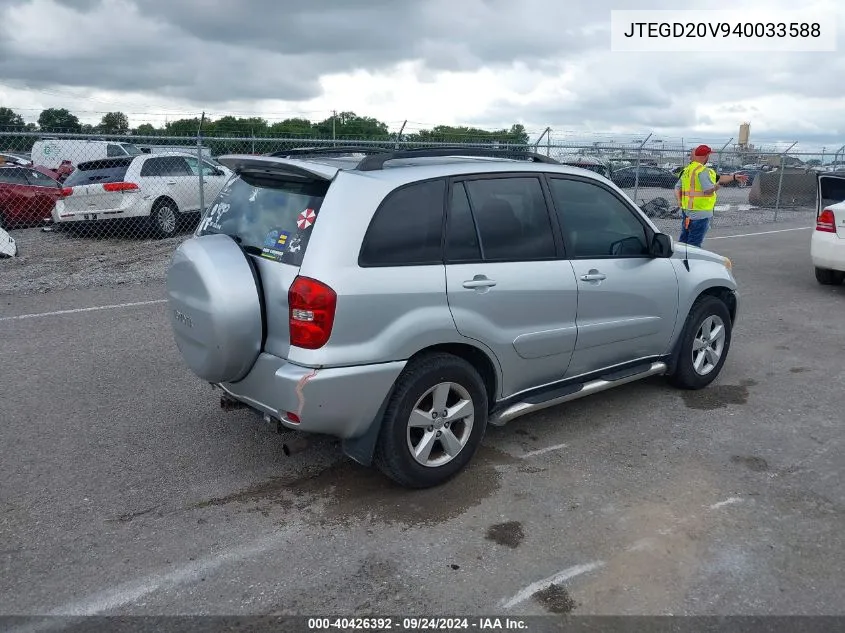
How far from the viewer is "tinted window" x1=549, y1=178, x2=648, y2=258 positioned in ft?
14.4

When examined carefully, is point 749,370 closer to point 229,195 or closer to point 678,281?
point 678,281

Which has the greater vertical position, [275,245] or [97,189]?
[97,189]

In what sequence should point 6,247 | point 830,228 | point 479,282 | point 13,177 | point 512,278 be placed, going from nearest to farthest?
point 479,282, point 512,278, point 830,228, point 6,247, point 13,177

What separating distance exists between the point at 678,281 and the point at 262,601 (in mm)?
3452

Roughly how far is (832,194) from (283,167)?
808cm

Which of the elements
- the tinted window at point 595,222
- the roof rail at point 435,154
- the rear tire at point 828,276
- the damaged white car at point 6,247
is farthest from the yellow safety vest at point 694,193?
the damaged white car at point 6,247

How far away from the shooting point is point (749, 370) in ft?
19.5

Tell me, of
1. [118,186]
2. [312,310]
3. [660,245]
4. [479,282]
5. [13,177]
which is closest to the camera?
[312,310]

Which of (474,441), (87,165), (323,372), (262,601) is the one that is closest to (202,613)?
(262,601)

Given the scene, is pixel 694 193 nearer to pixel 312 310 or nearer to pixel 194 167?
pixel 312 310

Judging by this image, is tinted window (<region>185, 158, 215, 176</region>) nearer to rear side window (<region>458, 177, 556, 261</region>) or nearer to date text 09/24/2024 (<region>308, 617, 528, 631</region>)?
rear side window (<region>458, 177, 556, 261</region>)

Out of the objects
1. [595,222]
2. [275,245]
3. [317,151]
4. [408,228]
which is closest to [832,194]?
[595,222]

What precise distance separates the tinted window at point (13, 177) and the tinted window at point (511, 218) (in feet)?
42.7

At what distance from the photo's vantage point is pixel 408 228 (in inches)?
144
